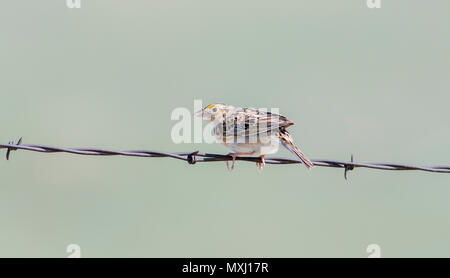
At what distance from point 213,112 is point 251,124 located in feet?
2.50

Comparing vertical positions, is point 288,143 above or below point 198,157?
above

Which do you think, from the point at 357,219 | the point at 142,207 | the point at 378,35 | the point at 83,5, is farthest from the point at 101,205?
the point at 378,35

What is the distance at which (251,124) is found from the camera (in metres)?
10.7

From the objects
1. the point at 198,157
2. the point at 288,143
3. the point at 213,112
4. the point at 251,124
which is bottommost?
the point at 198,157

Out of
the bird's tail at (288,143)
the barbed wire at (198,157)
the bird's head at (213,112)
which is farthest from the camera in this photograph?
the bird's head at (213,112)

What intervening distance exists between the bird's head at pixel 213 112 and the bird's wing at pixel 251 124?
21 cm

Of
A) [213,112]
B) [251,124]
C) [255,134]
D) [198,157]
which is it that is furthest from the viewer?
[213,112]

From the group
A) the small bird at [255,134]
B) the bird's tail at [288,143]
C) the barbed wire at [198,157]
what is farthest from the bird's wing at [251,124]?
the barbed wire at [198,157]

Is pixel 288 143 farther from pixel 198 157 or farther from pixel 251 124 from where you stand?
pixel 198 157

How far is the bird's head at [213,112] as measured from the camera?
1123cm

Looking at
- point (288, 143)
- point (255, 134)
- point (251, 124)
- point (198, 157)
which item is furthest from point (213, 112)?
point (198, 157)

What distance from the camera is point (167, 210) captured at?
90.5 ft

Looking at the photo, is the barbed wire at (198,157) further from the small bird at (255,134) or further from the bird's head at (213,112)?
the bird's head at (213,112)

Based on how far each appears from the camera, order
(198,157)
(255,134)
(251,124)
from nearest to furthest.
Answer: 1. (198,157)
2. (255,134)
3. (251,124)
